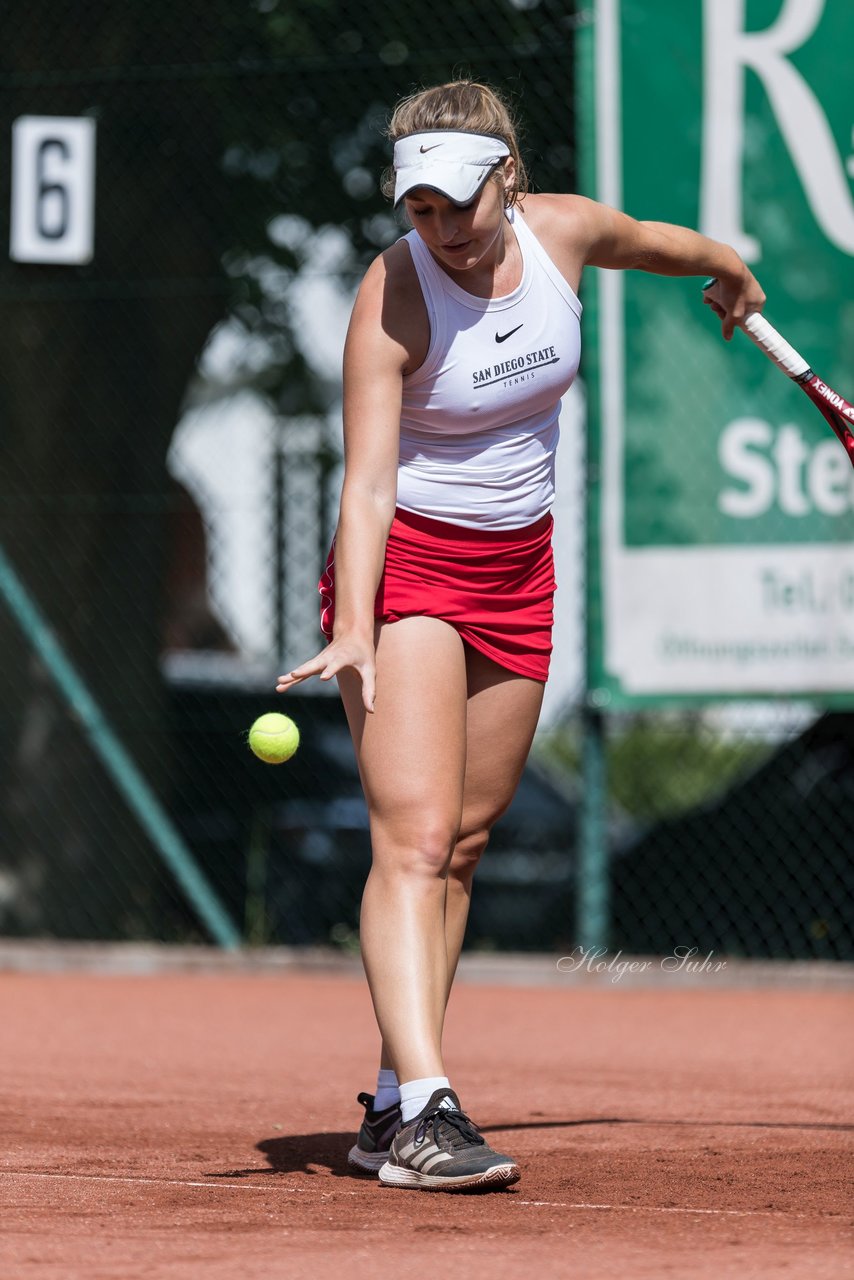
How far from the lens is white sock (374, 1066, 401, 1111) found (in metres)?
3.41

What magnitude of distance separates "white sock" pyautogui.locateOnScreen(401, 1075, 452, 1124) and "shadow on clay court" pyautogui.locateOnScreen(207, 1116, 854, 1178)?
0.30m

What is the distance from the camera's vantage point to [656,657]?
674cm

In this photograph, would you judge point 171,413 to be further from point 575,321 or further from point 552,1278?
point 552,1278

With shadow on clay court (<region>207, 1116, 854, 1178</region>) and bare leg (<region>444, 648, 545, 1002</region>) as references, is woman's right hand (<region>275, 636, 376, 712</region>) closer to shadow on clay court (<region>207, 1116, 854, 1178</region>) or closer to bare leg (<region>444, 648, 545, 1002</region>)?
bare leg (<region>444, 648, 545, 1002</region>)

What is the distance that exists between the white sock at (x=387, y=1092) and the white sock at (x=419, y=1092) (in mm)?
222

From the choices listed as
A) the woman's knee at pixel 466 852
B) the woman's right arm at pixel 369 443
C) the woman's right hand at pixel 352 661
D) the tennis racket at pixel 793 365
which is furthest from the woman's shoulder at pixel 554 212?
the woman's knee at pixel 466 852

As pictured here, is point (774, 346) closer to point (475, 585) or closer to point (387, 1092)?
point (475, 585)


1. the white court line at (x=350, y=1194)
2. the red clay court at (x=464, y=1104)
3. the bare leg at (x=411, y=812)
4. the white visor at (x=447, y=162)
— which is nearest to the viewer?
the red clay court at (x=464, y=1104)

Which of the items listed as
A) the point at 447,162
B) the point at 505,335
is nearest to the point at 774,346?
the point at 505,335


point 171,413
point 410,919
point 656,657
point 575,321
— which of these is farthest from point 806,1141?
point 171,413

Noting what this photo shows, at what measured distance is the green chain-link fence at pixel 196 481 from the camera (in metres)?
7.54

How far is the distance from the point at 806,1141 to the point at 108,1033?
102 inches

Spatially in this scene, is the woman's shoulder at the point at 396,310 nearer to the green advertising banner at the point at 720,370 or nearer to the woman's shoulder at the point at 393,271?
the woman's shoulder at the point at 393,271

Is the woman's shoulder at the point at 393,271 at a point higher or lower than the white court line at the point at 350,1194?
higher
